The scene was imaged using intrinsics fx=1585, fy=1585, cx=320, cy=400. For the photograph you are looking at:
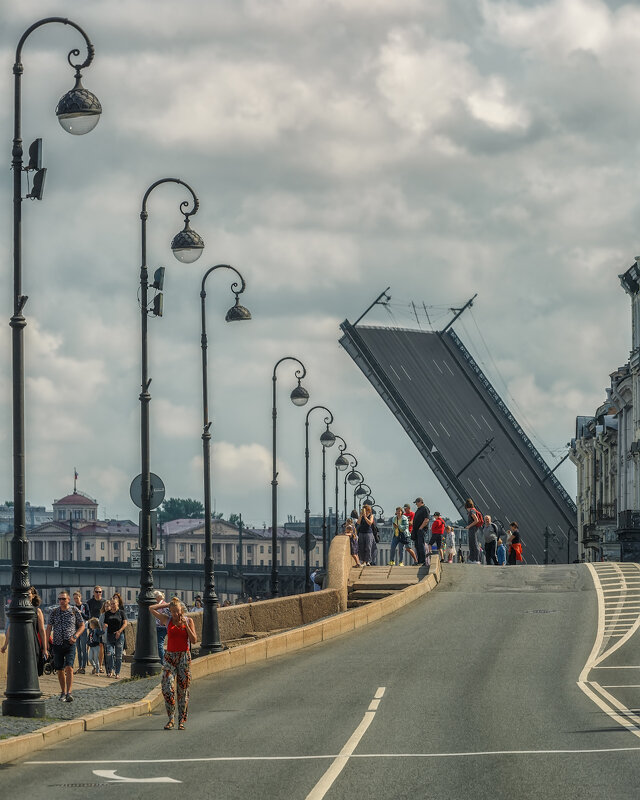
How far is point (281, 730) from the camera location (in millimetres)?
18219

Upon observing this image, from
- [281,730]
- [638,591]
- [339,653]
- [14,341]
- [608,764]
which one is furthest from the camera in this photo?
[638,591]

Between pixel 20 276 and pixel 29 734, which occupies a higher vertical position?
pixel 20 276

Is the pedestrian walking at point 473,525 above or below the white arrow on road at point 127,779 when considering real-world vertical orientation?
above

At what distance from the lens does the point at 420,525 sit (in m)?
45.0

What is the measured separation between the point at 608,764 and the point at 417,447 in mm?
57165

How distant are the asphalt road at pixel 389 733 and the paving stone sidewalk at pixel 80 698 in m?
0.66

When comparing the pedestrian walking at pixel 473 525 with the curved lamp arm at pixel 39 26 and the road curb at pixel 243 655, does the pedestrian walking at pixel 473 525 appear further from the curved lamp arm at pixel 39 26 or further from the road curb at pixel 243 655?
the curved lamp arm at pixel 39 26

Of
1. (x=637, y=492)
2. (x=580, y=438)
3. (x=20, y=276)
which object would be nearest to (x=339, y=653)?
(x=20, y=276)

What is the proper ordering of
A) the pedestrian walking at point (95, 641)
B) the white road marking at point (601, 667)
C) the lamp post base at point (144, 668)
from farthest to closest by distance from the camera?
1. the pedestrian walking at point (95, 641)
2. the lamp post base at point (144, 668)
3. the white road marking at point (601, 667)

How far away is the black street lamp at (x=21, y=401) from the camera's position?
61.9 ft

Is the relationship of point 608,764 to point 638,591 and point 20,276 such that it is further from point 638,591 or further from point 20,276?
point 638,591

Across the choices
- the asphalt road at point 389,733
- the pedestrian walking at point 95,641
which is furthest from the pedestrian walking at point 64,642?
the pedestrian walking at point 95,641

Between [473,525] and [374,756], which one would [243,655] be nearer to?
[374,756]

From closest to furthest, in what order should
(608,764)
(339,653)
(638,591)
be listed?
1. (608,764)
2. (339,653)
3. (638,591)
